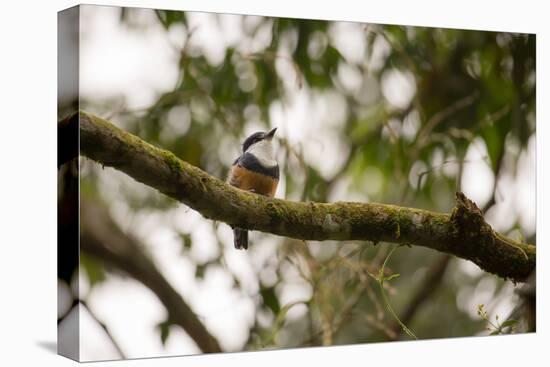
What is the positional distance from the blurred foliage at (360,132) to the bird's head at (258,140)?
0.04m

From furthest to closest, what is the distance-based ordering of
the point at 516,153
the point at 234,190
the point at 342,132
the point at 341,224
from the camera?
the point at 516,153 < the point at 342,132 < the point at 341,224 < the point at 234,190

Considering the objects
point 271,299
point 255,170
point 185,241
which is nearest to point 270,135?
point 255,170

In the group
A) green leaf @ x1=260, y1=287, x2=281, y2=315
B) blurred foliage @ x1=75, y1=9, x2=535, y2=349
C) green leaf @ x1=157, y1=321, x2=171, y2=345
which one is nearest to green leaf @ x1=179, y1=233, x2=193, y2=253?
blurred foliage @ x1=75, y1=9, x2=535, y2=349

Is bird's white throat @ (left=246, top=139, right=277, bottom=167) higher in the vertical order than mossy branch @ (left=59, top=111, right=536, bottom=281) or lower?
higher

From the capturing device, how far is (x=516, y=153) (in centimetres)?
466

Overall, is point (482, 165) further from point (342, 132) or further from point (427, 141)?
point (342, 132)

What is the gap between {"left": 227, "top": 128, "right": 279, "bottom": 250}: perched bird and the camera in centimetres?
400

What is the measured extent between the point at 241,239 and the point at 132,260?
48 centimetres

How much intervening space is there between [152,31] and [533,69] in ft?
6.52

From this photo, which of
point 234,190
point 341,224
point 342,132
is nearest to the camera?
point 234,190

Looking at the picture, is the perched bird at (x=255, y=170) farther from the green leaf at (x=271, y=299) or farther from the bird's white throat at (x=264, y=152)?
the green leaf at (x=271, y=299)

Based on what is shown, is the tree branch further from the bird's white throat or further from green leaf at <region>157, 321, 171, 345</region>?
the bird's white throat

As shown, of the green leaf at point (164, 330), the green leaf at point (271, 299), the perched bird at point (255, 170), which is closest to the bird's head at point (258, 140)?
the perched bird at point (255, 170)

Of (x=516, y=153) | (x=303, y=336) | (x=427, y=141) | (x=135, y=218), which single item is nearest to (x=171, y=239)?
(x=135, y=218)
